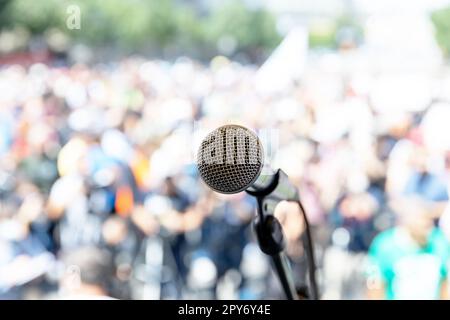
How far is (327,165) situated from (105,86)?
3.43ft

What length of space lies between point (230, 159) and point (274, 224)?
0.55 ft

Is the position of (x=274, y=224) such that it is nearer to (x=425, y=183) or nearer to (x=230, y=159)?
(x=230, y=159)

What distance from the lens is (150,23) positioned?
11.1ft

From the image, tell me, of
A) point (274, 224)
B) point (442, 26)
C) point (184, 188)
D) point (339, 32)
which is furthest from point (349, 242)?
point (274, 224)

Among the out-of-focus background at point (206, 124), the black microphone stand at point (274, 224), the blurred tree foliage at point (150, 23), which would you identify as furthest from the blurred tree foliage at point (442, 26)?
the black microphone stand at point (274, 224)

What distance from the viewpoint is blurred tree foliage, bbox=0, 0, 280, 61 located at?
3.31 m

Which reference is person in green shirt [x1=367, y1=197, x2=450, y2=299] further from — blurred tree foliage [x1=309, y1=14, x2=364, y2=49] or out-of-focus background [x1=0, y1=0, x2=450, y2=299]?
blurred tree foliage [x1=309, y1=14, x2=364, y2=49]

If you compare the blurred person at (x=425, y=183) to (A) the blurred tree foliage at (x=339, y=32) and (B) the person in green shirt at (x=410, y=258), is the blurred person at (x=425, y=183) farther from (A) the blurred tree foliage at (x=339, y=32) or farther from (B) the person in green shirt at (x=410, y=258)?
(A) the blurred tree foliage at (x=339, y=32)

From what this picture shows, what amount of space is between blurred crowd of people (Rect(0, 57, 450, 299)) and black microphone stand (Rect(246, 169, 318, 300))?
6.57 ft

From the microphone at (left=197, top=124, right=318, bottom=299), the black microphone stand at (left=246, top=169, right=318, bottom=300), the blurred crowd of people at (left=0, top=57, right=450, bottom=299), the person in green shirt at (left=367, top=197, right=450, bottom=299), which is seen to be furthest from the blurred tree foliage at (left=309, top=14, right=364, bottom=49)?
the microphone at (left=197, top=124, right=318, bottom=299)

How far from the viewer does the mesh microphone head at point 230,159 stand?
2.59 feet
